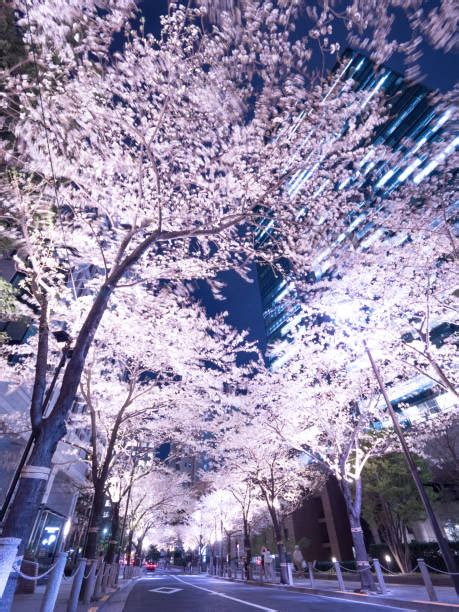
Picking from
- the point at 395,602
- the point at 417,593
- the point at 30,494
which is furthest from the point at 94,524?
the point at 417,593

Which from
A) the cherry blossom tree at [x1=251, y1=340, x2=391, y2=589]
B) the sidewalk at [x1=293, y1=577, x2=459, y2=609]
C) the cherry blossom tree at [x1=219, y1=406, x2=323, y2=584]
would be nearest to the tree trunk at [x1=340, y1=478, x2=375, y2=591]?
the sidewalk at [x1=293, y1=577, x2=459, y2=609]

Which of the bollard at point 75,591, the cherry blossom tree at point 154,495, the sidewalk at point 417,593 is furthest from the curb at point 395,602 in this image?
the cherry blossom tree at point 154,495

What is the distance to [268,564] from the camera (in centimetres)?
2105

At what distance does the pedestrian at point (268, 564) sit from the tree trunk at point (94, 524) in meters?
13.8

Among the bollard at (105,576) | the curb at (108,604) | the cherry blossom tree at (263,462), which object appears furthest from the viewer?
the cherry blossom tree at (263,462)

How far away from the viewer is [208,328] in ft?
47.9

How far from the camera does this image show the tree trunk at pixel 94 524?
1028 centimetres

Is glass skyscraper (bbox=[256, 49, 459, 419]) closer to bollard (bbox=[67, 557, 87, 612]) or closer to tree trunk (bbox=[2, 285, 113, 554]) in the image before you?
tree trunk (bbox=[2, 285, 113, 554])

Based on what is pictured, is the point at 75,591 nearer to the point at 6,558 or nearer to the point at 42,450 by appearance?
the point at 42,450

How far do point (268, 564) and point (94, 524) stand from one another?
15.5 metres

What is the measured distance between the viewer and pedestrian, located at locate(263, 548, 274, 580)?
20.3m

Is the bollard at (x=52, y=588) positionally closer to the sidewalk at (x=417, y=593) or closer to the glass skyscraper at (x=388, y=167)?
the glass skyscraper at (x=388, y=167)

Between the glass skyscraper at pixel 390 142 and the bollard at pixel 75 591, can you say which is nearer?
the bollard at pixel 75 591

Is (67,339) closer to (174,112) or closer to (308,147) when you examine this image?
(174,112)
